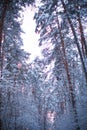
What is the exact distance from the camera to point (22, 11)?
1492 cm

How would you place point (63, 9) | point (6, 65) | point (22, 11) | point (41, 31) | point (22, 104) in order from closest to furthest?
point (22, 11) → point (63, 9) → point (41, 31) → point (6, 65) → point (22, 104)

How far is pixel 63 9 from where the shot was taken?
16047 millimetres

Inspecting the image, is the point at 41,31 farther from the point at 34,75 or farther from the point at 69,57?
the point at 34,75

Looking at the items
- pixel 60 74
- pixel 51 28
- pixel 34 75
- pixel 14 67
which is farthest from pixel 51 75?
pixel 34 75

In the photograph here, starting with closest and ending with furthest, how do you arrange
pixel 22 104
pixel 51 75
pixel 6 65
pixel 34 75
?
pixel 6 65 → pixel 51 75 → pixel 22 104 → pixel 34 75

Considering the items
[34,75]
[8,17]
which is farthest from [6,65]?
[34,75]

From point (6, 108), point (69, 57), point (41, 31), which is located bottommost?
point (6, 108)

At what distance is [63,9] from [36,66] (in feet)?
67.6

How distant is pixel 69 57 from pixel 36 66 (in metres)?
13.1

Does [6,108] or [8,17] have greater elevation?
[8,17]

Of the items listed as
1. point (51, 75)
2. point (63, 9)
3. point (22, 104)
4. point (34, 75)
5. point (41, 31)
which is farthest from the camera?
point (34, 75)

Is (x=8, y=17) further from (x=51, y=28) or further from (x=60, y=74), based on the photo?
(x=60, y=74)

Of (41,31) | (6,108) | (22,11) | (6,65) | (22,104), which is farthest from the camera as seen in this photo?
(22,104)

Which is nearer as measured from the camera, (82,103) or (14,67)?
(82,103)
